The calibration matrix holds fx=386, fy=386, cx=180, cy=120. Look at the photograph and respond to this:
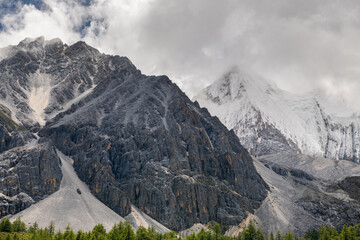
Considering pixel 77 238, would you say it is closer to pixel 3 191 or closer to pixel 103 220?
pixel 103 220

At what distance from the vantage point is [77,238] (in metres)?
140

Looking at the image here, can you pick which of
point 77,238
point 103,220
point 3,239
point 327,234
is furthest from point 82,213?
point 327,234

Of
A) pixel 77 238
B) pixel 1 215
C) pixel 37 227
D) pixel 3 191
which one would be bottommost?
pixel 77 238

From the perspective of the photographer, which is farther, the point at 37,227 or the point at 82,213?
the point at 82,213

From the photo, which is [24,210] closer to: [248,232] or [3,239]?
[3,239]

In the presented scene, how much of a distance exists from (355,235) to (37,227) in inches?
5364

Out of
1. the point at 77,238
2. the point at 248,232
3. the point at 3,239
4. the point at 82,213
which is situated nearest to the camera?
the point at 3,239

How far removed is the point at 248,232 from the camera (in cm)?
15700

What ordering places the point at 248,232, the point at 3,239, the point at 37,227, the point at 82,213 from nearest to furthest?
the point at 3,239 → the point at 248,232 → the point at 37,227 → the point at 82,213

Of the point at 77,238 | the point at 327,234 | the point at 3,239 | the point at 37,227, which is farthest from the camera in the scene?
the point at 327,234

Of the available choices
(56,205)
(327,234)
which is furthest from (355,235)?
(56,205)

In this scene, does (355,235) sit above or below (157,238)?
below

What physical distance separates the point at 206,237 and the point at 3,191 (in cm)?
10791

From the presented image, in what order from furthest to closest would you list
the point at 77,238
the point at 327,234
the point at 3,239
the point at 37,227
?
the point at 327,234 < the point at 37,227 < the point at 77,238 < the point at 3,239
